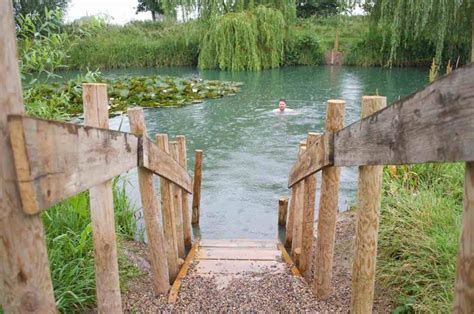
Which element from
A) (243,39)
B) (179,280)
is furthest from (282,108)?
(179,280)

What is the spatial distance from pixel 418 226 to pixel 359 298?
121 cm

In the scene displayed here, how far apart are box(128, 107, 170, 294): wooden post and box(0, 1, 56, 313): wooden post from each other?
1.29 meters

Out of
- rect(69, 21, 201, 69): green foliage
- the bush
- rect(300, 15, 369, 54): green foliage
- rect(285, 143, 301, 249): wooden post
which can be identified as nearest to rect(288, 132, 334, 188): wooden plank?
rect(285, 143, 301, 249): wooden post

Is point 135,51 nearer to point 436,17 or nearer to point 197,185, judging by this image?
point 436,17

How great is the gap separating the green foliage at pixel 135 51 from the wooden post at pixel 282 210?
55.9 feet

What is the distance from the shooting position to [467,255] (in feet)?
3.53

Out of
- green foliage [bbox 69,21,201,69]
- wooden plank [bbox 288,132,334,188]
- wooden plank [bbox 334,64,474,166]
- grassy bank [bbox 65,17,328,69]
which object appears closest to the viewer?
wooden plank [bbox 334,64,474,166]

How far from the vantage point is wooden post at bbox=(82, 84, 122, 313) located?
1932 millimetres

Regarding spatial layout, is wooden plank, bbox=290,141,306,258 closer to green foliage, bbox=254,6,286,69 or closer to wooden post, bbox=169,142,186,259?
wooden post, bbox=169,142,186,259

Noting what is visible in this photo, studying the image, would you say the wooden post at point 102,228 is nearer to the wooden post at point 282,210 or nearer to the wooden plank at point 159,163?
the wooden plank at point 159,163

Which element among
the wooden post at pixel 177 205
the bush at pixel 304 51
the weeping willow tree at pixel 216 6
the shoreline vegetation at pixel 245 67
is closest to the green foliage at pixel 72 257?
the shoreline vegetation at pixel 245 67

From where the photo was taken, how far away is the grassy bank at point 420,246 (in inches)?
94.1

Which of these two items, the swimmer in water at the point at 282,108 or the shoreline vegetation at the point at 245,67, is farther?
the swimmer in water at the point at 282,108

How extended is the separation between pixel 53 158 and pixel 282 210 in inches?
160
